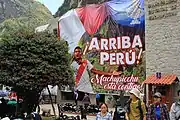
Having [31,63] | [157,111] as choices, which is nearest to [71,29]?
[31,63]

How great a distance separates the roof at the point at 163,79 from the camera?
17.7m

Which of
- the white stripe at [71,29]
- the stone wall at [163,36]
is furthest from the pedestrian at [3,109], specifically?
the white stripe at [71,29]

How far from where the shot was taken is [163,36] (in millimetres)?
19062

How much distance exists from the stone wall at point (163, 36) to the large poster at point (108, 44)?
2.36 m

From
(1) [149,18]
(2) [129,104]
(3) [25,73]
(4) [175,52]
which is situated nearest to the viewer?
(2) [129,104]

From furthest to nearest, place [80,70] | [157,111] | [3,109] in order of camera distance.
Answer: [80,70]
[3,109]
[157,111]

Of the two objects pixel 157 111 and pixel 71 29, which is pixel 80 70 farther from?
pixel 157 111

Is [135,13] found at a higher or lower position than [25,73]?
higher

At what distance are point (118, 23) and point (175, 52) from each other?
624 centimetres

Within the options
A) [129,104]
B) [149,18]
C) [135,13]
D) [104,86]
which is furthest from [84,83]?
[129,104]

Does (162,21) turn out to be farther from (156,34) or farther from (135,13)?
(135,13)

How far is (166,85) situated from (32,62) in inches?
241

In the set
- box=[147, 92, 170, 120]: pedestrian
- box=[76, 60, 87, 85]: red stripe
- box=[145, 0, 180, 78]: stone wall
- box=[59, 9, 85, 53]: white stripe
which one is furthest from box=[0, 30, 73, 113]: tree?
box=[147, 92, 170, 120]: pedestrian

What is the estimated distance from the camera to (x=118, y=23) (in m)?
24.0
